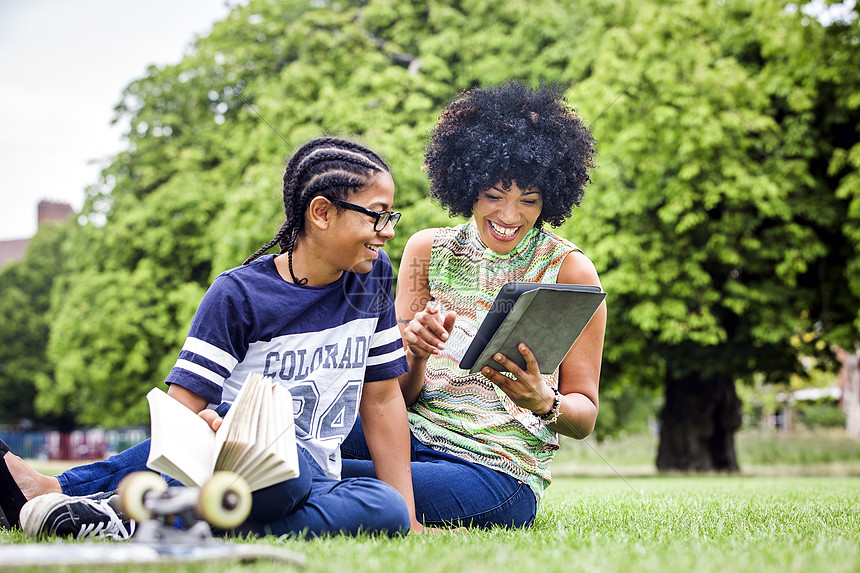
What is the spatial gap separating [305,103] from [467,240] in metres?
12.7

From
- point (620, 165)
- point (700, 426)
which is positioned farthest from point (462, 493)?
point (700, 426)

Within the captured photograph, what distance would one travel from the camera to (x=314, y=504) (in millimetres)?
2576

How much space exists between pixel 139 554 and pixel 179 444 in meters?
0.52

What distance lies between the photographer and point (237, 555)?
1800mm

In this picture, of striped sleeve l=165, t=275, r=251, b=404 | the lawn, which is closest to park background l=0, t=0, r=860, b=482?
the lawn

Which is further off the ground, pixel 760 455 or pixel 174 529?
pixel 174 529

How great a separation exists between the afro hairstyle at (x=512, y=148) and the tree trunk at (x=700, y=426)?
38.3 feet

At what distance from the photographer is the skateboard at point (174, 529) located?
171cm

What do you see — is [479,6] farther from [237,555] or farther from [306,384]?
[237,555]

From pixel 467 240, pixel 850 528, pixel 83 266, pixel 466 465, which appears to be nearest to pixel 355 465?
pixel 466 465

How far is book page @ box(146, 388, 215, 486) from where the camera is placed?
7.02 feet

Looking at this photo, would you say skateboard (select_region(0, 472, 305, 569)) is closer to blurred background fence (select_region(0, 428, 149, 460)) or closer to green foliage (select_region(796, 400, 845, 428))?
blurred background fence (select_region(0, 428, 149, 460))

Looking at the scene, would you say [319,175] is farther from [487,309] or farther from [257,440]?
[257,440]

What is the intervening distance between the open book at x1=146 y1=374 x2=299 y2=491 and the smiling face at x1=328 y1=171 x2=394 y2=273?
79cm
